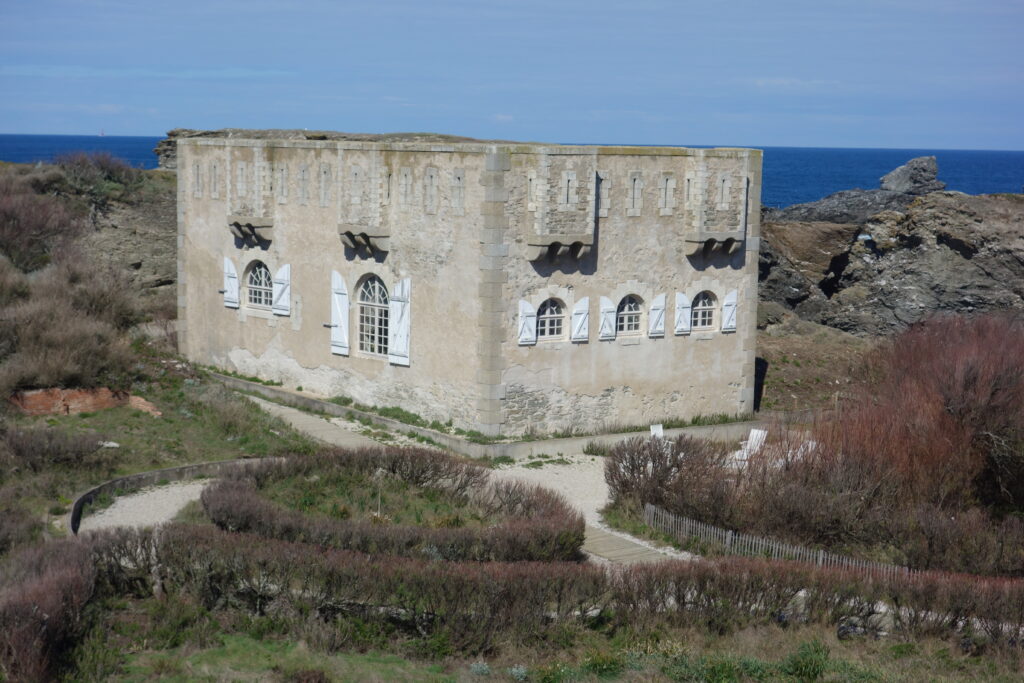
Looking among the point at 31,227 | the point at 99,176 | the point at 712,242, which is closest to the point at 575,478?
the point at 712,242

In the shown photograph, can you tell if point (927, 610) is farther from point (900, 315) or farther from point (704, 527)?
point (900, 315)

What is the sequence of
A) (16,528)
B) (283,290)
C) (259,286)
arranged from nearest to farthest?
(16,528)
(283,290)
(259,286)

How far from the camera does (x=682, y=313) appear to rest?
2481cm

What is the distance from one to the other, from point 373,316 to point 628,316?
17.4 ft

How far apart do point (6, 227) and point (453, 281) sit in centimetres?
1765

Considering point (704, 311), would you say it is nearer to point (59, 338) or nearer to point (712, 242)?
point (712, 242)

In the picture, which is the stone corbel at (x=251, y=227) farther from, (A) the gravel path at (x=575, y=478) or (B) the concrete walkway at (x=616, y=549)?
(B) the concrete walkway at (x=616, y=549)

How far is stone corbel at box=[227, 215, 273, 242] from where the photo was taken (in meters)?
26.5

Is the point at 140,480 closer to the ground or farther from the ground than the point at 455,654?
farther from the ground

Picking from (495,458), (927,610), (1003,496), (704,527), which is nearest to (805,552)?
(704,527)

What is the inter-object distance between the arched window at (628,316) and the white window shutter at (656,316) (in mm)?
246

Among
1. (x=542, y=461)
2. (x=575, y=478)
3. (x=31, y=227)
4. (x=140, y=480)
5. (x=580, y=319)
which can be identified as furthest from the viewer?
(x=31, y=227)

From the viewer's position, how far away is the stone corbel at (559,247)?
22.4 meters

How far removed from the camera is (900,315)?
3778cm
